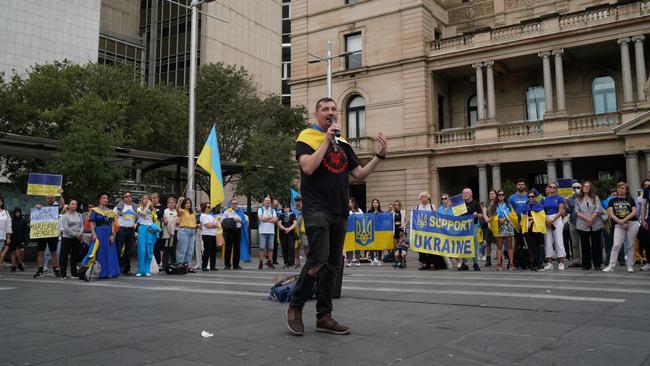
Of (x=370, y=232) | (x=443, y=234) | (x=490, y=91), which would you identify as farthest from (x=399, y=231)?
(x=490, y=91)

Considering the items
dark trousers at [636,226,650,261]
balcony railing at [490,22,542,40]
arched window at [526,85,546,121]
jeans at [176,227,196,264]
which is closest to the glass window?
balcony railing at [490,22,542,40]

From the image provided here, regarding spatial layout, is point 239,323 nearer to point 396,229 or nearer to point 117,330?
point 117,330

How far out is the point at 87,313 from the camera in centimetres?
638

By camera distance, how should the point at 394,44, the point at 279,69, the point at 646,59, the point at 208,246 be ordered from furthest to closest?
the point at 279,69 → the point at 394,44 → the point at 646,59 → the point at 208,246

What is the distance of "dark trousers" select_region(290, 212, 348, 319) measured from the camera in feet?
15.8

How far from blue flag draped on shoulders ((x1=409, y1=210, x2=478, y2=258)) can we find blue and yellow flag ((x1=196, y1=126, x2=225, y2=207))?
5.90 metres

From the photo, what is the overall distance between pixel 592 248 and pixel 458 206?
325 cm

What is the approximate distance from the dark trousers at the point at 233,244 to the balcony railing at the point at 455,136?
21.5m

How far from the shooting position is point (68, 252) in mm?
12570

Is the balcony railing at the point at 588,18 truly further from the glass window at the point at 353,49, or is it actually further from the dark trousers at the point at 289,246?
the dark trousers at the point at 289,246

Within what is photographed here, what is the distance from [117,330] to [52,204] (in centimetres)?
1174

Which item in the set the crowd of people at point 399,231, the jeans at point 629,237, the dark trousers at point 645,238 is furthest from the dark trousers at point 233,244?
the dark trousers at point 645,238

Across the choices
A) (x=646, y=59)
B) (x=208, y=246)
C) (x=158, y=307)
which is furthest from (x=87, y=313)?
(x=646, y=59)

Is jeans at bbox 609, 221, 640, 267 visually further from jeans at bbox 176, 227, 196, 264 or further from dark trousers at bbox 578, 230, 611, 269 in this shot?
jeans at bbox 176, 227, 196, 264
